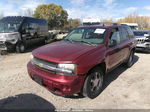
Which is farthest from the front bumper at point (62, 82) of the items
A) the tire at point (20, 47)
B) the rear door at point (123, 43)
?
the tire at point (20, 47)

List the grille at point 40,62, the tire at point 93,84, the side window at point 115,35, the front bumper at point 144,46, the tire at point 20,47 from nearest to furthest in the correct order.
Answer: the grille at point 40,62 → the tire at point 93,84 → the side window at point 115,35 → the front bumper at point 144,46 → the tire at point 20,47

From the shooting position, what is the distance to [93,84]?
3.36 metres

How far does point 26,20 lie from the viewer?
30.0 ft

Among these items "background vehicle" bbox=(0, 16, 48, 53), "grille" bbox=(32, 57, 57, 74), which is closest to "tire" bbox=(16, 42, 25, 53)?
"background vehicle" bbox=(0, 16, 48, 53)

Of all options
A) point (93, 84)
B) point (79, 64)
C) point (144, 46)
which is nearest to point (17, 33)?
point (93, 84)

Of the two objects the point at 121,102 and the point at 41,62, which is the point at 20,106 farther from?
the point at 121,102

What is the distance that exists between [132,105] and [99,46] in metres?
1.63

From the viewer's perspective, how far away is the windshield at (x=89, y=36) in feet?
12.2

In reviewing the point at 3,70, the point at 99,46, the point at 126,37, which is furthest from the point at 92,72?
the point at 3,70

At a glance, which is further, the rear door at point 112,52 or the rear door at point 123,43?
the rear door at point 123,43

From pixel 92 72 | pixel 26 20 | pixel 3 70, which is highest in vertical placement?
pixel 26 20

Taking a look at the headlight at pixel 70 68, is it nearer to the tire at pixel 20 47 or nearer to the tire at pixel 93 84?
the tire at pixel 93 84

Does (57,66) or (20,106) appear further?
(20,106)

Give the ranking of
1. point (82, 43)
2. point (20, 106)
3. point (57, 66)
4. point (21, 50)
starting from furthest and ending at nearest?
point (21, 50) < point (82, 43) < point (20, 106) < point (57, 66)
